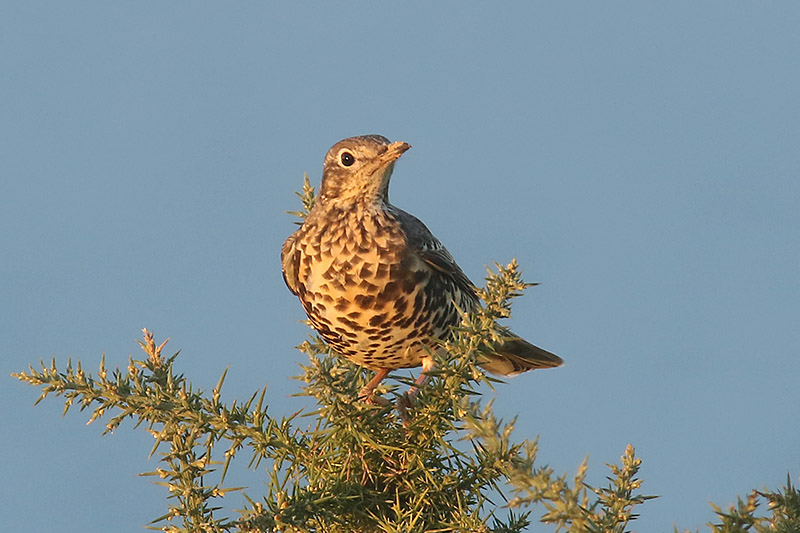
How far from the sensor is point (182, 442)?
3.29 meters

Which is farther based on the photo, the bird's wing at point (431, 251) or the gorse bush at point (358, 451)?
the bird's wing at point (431, 251)

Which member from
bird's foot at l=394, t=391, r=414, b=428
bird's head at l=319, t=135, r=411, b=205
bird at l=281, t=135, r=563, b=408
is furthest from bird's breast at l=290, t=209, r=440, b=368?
bird's foot at l=394, t=391, r=414, b=428

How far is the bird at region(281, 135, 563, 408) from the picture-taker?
5.15m

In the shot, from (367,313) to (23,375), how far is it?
217 cm

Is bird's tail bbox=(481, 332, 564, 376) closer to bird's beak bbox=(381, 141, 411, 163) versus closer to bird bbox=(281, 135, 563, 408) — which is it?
bird bbox=(281, 135, 563, 408)

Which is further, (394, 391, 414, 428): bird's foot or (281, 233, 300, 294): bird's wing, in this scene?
(281, 233, 300, 294): bird's wing

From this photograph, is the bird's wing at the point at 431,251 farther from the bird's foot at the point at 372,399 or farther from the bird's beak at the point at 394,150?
the bird's foot at the point at 372,399

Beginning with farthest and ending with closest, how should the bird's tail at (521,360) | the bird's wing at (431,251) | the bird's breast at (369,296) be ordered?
1. the bird's tail at (521,360)
2. the bird's wing at (431,251)
3. the bird's breast at (369,296)

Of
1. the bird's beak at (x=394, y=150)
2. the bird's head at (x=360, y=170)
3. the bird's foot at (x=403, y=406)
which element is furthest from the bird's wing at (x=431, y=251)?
the bird's foot at (x=403, y=406)

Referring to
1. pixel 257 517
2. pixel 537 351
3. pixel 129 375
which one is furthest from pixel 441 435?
pixel 537 351

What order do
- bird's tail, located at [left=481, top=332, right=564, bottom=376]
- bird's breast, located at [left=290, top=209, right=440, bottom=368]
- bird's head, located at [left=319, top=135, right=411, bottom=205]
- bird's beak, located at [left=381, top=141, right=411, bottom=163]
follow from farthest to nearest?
1. bird's tail, located at [left=481, top=332, right=564, bottom=376]
2. bird's head, located at [left=319, top=135, right=411, bottom=205]
3. bird's beak, located at [left=381, top=141, right=411, bottom=163]
4. bird's breast, located at [left=290, top=209, right=440, bottom=368]

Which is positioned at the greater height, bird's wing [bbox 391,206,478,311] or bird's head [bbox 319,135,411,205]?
bird's head [bbox 319,135,411,205]

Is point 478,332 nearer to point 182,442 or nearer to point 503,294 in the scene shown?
point 503,294

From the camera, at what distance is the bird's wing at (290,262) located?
5.56 meters
